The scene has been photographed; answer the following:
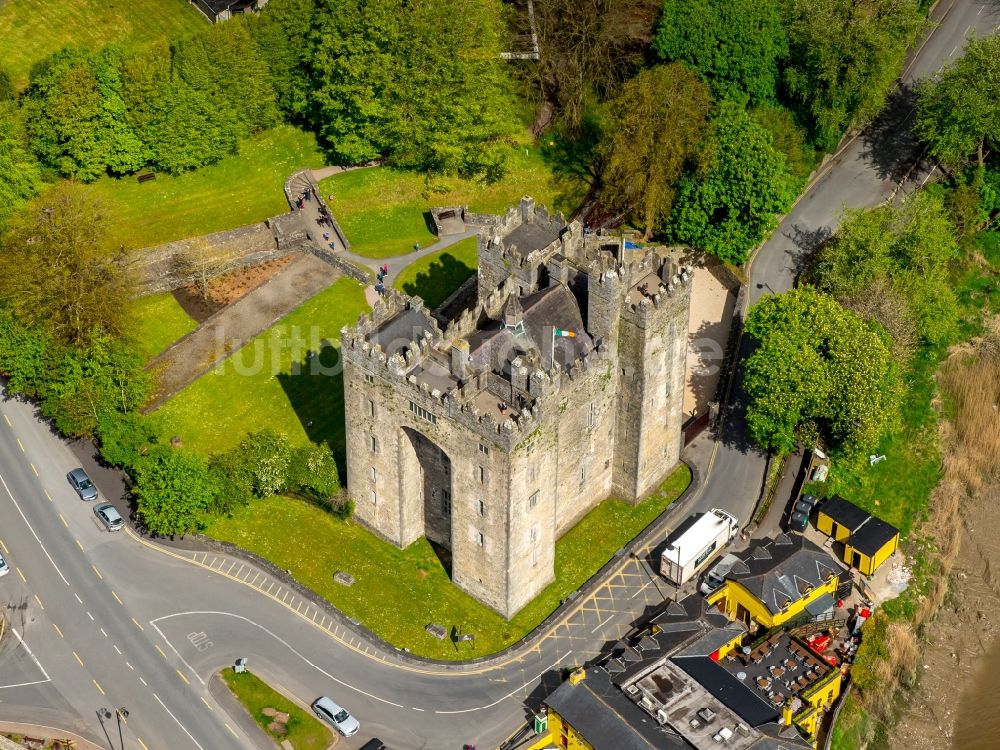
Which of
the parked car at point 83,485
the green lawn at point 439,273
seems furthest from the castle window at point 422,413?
the green lawn at point 439,273

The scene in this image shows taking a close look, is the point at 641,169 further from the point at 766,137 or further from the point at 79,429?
the point at 79,429

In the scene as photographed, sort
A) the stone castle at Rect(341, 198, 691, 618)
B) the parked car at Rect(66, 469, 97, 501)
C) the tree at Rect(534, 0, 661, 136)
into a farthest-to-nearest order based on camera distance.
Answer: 1. the tree at Rect(534, 0, 661, 136)
2. the parked car at Rect(66, 469, 97, 501)
3. the stone castle at Rect(341, 198, 691, 618)

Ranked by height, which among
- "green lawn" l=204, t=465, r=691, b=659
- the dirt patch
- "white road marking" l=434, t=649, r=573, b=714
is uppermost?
the dirt patch

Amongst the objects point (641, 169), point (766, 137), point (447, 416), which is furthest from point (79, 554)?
point (766, 137)

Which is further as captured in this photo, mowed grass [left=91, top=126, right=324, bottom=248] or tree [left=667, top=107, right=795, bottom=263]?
mowed grass [left=91, top=126, right=324, bottom=248]

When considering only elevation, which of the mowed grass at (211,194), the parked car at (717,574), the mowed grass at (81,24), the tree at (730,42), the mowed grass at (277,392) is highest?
the tree at (730,42)

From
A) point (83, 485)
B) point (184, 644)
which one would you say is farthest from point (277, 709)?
point (83, 485)

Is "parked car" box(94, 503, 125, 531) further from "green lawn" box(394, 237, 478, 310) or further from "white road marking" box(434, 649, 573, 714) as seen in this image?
"green lawn" box(394, 237, 478, 310)

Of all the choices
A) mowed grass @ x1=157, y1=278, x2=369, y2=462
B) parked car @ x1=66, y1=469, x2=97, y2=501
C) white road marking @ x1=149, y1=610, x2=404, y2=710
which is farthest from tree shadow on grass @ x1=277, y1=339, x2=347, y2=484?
parked car @ x1=66, y1=469, x2=97, y2=501

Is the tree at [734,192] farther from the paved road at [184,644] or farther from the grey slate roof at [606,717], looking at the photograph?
the grey slate roof at [606,717]
